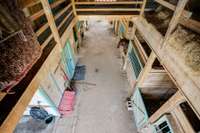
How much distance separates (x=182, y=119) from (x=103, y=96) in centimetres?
→ 325

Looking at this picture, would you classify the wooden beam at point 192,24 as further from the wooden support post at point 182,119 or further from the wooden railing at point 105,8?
the wooden railing at point 105,8

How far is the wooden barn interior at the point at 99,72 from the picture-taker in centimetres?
162

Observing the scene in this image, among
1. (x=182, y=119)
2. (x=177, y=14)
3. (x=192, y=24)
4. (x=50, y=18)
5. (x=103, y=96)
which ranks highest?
(x=177, y=14)

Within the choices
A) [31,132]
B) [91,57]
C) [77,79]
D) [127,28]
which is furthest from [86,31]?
[31,132]

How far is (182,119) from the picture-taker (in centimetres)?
197

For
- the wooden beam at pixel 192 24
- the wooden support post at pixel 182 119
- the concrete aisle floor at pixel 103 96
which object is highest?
the wooden beam at pixel 192 24

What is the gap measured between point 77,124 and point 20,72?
3.19 metres

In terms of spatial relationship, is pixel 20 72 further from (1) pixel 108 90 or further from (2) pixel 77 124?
(1) pixel 108 90

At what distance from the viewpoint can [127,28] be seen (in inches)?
251

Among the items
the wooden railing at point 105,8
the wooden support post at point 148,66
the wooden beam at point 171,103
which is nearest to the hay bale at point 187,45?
the wooden beam at point 171,103

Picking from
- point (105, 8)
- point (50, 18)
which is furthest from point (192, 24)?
point (105, 8)

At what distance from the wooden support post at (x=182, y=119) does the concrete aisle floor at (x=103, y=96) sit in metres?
2.26

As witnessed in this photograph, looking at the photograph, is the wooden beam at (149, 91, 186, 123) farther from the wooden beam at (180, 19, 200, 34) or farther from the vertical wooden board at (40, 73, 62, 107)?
the vertical wooden board at (40, 73, 62, 107)

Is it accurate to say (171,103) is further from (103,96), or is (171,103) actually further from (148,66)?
(103,96)
